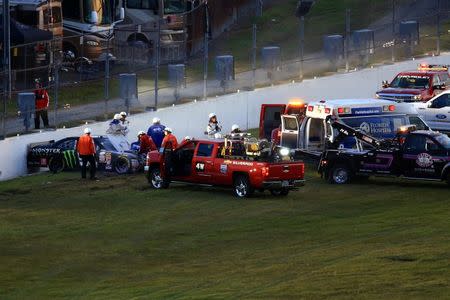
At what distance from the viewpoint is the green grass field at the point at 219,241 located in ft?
77.5

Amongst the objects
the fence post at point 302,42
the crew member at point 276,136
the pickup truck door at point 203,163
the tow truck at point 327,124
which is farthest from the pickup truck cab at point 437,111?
the pickup truck door at point 203,163

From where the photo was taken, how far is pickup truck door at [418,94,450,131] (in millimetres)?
44250

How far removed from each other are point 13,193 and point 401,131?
9.98 m

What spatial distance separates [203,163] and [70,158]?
234 inches

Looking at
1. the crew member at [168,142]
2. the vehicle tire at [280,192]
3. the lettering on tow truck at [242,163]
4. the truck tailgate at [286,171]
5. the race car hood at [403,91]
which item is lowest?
the vehicle tire at [280,192]

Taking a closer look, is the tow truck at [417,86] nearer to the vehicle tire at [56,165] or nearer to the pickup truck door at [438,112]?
the pickup truck door at [438,112]

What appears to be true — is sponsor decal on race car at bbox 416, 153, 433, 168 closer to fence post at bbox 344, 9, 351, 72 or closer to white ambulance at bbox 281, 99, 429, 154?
white ambulance at bbox 281, 99, 429, 154

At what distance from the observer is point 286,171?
1336 inches

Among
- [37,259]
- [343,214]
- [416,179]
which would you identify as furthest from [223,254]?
[416,179]

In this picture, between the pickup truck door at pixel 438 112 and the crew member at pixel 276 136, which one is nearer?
the crew member at pixel 276 136

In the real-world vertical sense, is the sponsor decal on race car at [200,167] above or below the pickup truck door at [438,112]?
below

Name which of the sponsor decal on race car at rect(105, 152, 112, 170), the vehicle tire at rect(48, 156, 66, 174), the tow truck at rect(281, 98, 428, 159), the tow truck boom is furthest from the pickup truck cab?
the vehicle tire at rect(48, 156, 66, 174)

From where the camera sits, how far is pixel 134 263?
26359mm

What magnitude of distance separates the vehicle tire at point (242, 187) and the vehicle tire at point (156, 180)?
2.38m
